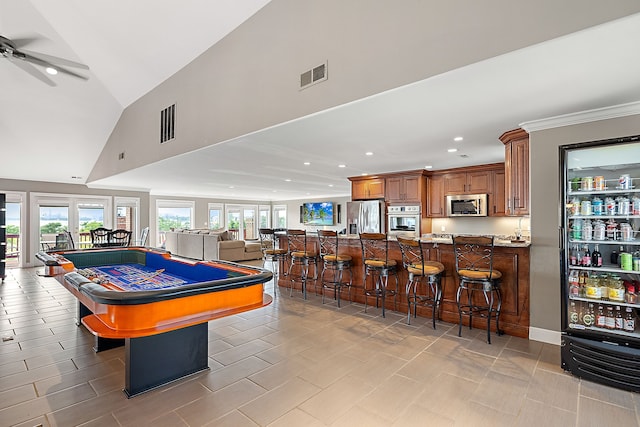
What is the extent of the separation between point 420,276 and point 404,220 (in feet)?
10.5

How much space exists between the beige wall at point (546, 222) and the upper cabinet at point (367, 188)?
4.06 m

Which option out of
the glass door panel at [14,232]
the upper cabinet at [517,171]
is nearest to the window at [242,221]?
the glass door panel at [14,232]

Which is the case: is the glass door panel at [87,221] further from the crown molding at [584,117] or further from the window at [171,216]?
the crown molding at [584,117]

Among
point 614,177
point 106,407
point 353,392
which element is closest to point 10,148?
point 106,407

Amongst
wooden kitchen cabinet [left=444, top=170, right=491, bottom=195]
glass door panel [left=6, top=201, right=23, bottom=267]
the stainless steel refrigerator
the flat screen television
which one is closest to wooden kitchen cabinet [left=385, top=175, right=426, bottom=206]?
the stainless steel refrigerator

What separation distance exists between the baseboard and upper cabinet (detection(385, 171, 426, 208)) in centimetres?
365

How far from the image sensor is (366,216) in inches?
295

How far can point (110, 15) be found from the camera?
163 inches

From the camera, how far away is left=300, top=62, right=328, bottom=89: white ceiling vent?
9.58 feet

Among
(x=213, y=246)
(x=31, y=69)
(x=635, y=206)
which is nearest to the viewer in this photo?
(x=635, y=206)

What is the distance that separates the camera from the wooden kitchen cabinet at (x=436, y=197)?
669 cm

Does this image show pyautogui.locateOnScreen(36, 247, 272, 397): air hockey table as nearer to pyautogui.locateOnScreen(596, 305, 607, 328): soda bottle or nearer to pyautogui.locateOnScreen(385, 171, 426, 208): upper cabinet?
pyautogui.locateOnScreen(596, 305, 607, 328): soda bottle

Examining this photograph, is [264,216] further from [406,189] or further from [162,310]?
[162,310]

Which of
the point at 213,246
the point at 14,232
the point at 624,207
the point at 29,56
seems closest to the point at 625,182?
the point at 624,207
